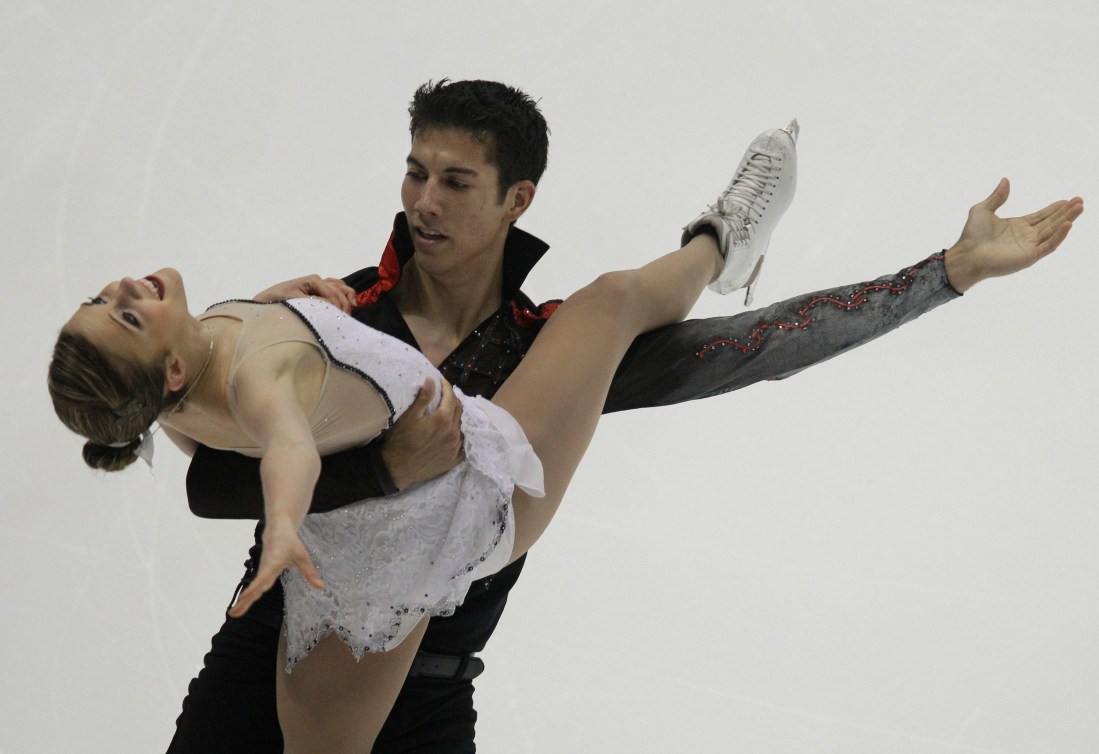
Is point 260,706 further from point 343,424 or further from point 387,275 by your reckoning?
point 387,275

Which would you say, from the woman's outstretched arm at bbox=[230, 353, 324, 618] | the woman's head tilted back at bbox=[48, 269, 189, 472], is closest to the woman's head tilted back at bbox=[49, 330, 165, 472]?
the woman's head tilted back at bbox=[48, 269, 189, 472]

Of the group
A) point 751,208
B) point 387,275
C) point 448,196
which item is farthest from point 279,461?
point 751,208

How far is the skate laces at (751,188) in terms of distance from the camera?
4.02 meters

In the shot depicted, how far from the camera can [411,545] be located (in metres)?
2.95

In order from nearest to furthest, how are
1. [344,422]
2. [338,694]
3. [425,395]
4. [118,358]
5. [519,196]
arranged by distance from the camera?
[118,358]
[344,422]
[425,395]
[338,694]
[519,196]

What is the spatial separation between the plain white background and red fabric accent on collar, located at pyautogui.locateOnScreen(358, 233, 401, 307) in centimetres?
131

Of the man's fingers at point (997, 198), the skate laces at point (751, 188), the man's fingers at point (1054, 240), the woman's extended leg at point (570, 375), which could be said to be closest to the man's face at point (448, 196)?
the woman's extended leg at point (570, 375)

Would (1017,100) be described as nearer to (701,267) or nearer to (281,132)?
(701,267)

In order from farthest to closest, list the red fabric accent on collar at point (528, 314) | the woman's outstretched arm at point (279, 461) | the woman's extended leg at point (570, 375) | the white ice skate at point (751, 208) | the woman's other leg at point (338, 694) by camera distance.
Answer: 1. the white ice skate at point (751, 208)
2. the red fabric accent on collar at point (528, 314)
3. the woman's extended leg at point (570, 375)
4. the woman's other leg at point (338, 694)
5. the woman's outstretched arm at point (279, 461)

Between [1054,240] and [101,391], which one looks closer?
[101,391]

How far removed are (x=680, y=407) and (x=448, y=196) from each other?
70.9 inches

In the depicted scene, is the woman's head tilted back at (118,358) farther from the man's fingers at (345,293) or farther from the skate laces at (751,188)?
the skate laces at (751,188)

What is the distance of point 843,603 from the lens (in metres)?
4.49

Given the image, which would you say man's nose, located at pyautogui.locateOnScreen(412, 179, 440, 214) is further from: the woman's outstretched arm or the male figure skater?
the woman's outstretched arm
